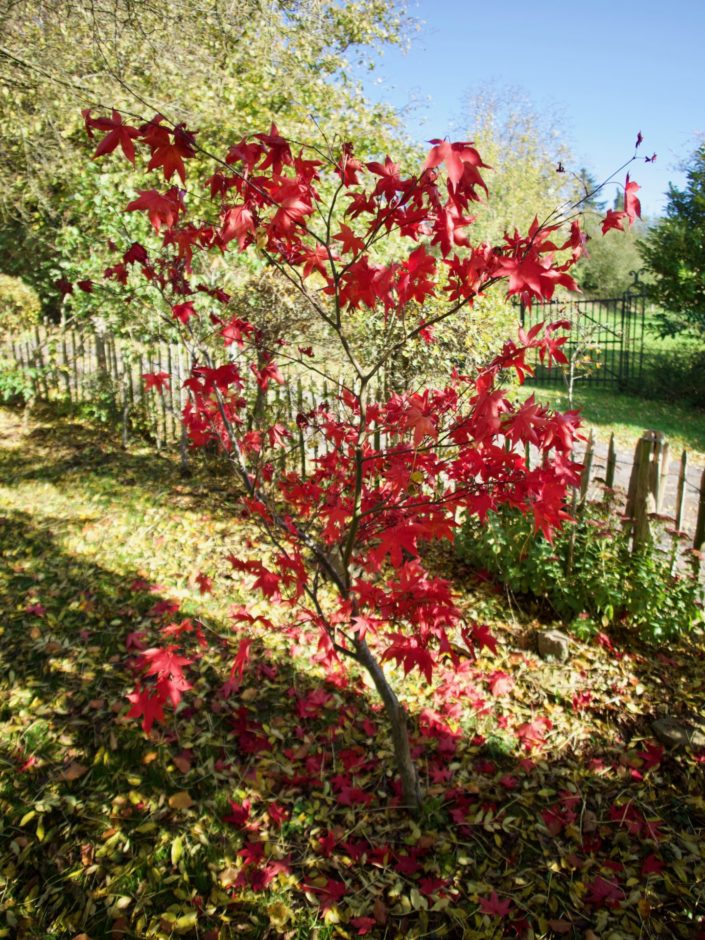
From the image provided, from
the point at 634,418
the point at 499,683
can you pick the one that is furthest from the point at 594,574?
the point at 634,418

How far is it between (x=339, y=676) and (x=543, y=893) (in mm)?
1517

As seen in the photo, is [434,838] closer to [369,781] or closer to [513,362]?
[369,781]

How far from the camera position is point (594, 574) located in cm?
379

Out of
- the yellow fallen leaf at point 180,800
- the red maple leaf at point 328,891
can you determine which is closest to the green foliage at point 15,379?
the yellow fallen leaf at point 180,800

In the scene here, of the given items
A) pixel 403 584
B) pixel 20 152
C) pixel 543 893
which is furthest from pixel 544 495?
pixel 20 152

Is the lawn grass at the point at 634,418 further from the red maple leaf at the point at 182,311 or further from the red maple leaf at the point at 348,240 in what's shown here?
the red maple leaf at the point at 348,240

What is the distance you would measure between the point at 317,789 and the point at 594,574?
6.98 ft

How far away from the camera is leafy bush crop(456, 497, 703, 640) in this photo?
11.8ft

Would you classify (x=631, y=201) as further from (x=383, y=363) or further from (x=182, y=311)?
(x=182, y=311)

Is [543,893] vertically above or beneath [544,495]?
beneath

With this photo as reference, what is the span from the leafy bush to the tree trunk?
137 cm

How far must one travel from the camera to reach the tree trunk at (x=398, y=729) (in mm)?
2588

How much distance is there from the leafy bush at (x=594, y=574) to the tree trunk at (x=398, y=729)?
53.9 inches

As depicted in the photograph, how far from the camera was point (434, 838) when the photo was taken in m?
2.61
